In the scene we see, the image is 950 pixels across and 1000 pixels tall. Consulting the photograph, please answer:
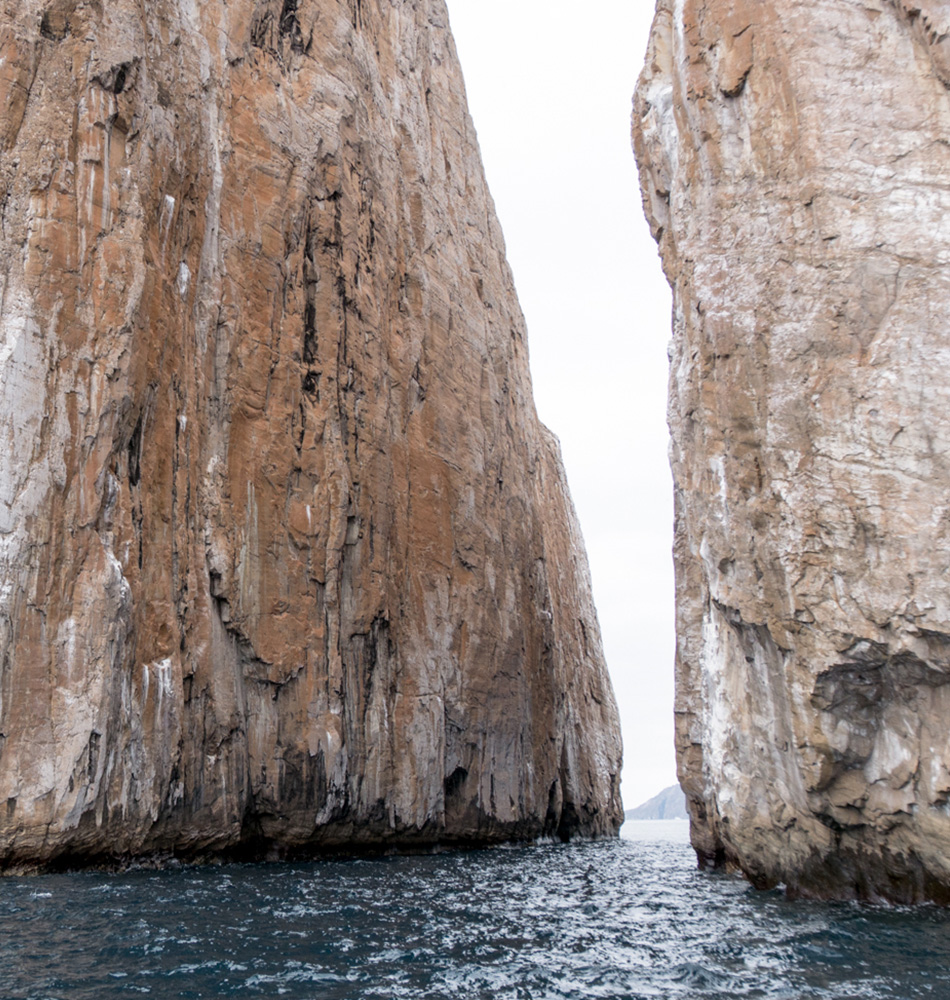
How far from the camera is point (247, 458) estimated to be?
2086 centimetres

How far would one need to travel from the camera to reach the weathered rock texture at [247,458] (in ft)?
53.2

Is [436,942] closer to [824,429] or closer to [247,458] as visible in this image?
[824,429]

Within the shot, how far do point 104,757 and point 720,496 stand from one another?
36.6 ft

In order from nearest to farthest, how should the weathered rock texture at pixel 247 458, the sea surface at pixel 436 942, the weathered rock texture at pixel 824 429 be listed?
the sea surface at pixel 436 942 < the weathered rock texture at pixel 824 429 < the weathered rock texture at pixel 247 458

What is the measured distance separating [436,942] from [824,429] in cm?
849

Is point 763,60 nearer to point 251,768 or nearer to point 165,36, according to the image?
point 165,36

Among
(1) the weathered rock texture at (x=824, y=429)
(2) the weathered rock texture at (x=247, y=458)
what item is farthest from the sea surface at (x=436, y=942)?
(2) the weathered rock texture at (x=247, y=458)

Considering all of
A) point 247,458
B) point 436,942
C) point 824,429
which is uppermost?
point 247,458

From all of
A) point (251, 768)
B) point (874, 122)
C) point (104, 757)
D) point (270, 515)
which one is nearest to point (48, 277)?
point (270, 515)

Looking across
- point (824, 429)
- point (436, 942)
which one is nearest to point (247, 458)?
point (824, 429)

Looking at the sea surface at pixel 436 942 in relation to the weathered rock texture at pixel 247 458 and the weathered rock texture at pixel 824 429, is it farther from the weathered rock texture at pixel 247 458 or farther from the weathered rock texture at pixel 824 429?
the weathered rock texture at pixel 247 458

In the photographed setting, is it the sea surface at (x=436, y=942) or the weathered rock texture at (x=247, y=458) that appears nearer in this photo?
the sea surface at (x=436, y=942)

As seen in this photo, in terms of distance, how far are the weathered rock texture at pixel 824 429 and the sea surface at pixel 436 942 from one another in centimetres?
153

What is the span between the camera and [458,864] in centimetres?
2069
